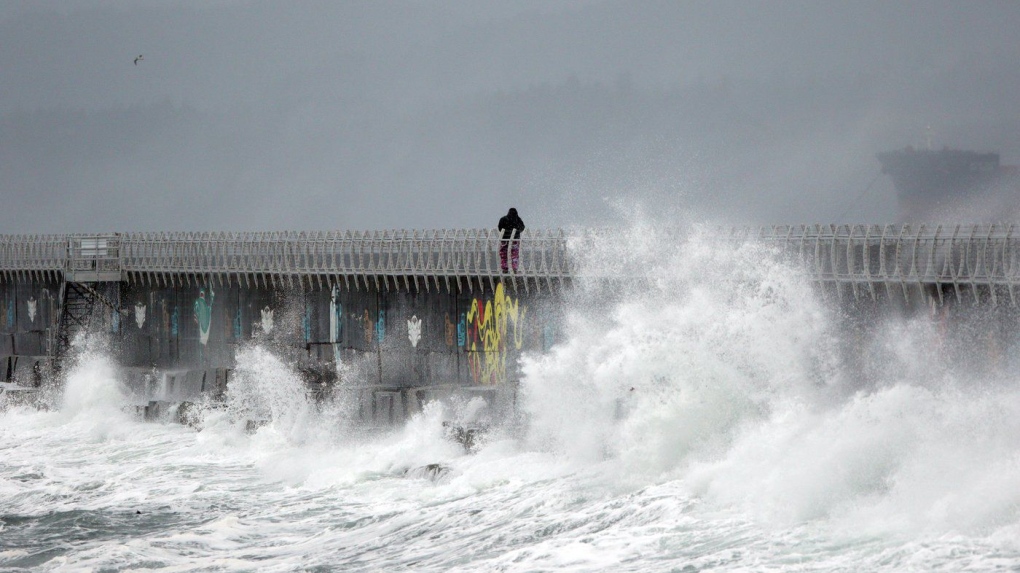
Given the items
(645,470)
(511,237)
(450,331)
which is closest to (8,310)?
(450,331)

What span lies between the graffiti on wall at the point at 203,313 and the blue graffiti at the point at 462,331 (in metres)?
9.43

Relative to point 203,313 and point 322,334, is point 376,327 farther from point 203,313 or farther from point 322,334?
point 203,313

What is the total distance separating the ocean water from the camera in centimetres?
1362

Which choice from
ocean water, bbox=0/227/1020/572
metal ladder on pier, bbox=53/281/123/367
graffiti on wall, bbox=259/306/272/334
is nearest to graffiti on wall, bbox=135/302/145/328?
metal ladder on pier, bbox=53/281/123/367

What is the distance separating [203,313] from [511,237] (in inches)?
445

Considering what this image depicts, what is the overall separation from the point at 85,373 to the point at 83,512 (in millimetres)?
14166

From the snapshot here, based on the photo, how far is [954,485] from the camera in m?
13.5

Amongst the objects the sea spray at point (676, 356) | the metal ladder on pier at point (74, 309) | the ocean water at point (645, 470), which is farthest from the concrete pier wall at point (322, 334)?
the sea spray at point (676, 356)

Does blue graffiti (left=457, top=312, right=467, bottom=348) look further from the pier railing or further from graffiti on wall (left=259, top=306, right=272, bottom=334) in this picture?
graffiti on wall (left=259, top=306, right=272, bottom=334)

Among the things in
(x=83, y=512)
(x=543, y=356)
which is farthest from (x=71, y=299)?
(x=543, y=356)

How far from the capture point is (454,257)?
24641 millimetres

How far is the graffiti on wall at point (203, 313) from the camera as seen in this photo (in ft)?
102

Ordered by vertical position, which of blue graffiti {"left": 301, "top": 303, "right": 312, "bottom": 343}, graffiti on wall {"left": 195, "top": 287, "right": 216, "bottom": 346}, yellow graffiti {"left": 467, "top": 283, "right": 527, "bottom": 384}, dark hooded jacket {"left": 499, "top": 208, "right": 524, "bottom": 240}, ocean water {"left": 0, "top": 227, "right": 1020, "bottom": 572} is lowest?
ocean water {"left": 0, "top": 227, "right": 1020, "bottom": 572}

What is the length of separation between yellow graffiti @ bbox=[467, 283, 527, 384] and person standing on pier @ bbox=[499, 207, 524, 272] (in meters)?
0.50
